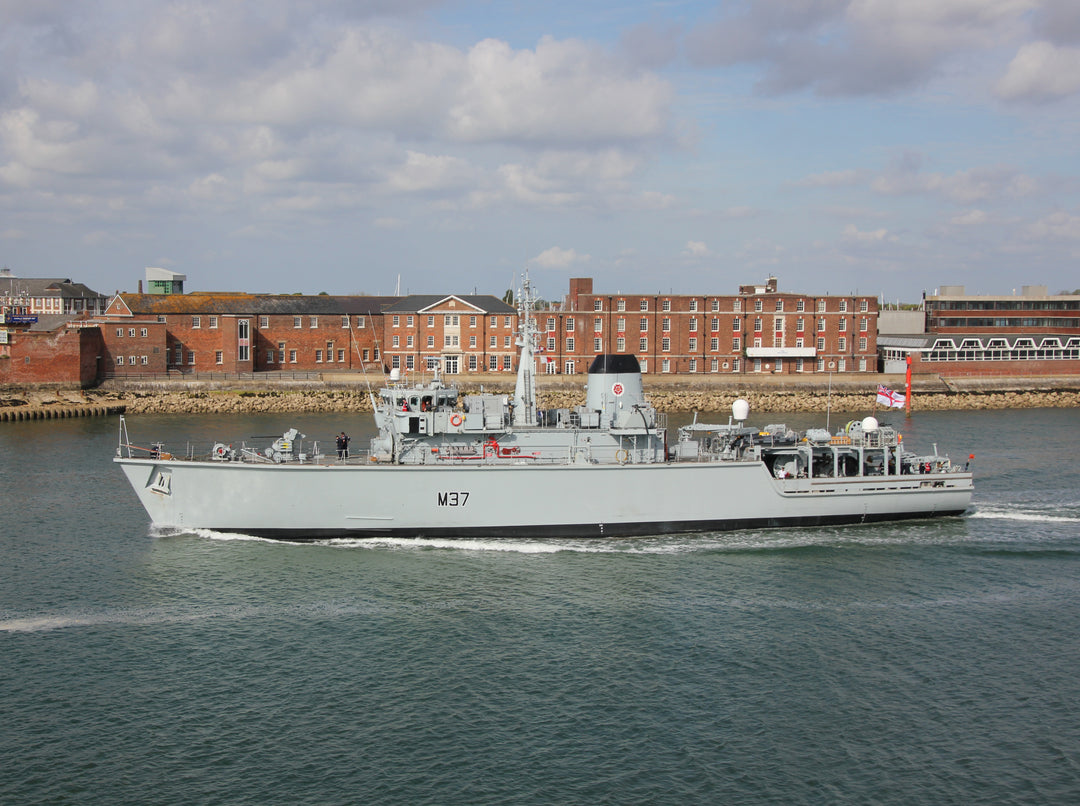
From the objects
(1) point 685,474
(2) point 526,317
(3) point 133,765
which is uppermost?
(2) point 526,317

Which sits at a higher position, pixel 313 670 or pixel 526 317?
pixel 526 317

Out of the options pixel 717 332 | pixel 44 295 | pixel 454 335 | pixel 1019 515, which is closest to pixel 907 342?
pixel 717 332

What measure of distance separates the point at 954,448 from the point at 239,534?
3523 cm

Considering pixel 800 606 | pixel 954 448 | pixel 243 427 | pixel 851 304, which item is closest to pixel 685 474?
pixel 800 606

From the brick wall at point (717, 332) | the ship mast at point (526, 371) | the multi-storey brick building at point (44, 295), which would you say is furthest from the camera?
the multi-storey brick building at point (44, 295)

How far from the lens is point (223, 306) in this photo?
75062 millimetres

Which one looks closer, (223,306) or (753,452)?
(753,452)

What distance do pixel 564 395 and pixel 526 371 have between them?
121 ft

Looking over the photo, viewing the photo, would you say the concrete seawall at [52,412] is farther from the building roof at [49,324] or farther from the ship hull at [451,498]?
the ship hull at [451,498]

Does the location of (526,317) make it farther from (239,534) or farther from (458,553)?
(239,534)

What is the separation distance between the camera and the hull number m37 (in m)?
27.8

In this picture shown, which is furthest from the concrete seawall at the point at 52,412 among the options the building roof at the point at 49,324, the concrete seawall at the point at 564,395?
the building roof at the point at 49,324

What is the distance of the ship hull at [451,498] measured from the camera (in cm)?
2748

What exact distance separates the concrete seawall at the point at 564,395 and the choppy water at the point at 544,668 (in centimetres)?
3501
